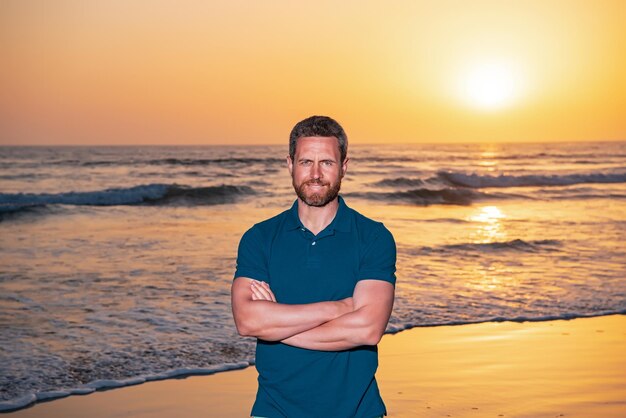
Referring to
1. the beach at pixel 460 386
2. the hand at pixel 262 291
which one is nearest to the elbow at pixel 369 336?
the hand at pixel 262 291

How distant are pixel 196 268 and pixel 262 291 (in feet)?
34.9

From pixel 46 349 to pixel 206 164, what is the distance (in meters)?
43.1

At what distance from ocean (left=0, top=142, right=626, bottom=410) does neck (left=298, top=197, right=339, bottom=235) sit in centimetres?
463

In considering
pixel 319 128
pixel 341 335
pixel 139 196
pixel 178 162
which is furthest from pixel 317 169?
pixel 178 162

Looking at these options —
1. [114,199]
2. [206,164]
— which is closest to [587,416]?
[114,199]

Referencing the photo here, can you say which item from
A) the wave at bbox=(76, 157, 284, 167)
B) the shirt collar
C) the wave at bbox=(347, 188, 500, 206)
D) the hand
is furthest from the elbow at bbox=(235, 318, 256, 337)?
the wave at bbox=(76, 157, 284, 167)

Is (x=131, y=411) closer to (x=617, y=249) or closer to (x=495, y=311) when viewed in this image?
(x=495, y=311)

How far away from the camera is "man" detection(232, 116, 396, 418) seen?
2975 mm

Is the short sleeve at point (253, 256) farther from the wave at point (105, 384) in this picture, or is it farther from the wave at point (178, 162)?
the wave at point (178, 162)

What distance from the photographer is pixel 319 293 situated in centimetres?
305

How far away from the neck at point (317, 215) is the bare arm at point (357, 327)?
253 mm

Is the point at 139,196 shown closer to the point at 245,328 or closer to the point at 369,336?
the point at 245,328

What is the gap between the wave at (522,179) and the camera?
4303 centimetres

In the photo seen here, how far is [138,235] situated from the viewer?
18.9m
